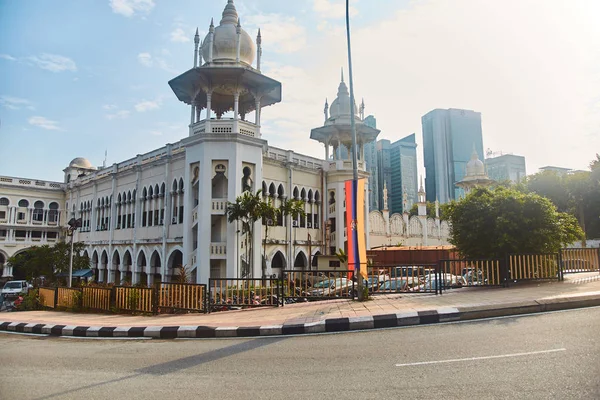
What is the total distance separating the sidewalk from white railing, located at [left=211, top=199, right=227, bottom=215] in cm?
924

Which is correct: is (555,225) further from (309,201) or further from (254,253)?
(309,201)

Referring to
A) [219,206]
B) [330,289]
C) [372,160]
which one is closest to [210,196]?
[219,206]

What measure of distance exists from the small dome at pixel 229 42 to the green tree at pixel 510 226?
13.9 m

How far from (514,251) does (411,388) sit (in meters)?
11.2

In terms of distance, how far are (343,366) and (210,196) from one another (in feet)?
52.5

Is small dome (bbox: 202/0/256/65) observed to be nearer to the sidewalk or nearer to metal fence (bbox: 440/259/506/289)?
the sidewalk

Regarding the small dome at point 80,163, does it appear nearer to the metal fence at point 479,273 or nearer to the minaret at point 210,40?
the minaret at point 210,40

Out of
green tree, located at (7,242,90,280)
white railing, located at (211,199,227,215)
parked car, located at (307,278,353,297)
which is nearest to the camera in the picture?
parked car, located at (307,278,353,297)

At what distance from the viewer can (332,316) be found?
8.78 m

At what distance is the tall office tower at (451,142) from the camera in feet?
320

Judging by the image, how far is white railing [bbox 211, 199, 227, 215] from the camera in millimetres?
20281

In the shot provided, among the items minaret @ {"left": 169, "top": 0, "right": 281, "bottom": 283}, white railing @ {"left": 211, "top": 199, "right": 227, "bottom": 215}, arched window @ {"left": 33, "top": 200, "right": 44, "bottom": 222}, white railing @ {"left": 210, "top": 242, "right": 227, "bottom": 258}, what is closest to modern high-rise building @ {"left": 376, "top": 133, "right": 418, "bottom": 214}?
arched window @ {"left": 33, "top": 200, "right": 44, "bottom": 222}

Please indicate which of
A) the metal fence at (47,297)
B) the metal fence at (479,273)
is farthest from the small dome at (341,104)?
the metal fence at (47,297)

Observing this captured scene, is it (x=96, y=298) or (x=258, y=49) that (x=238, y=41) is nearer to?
(x=258, y=49)
